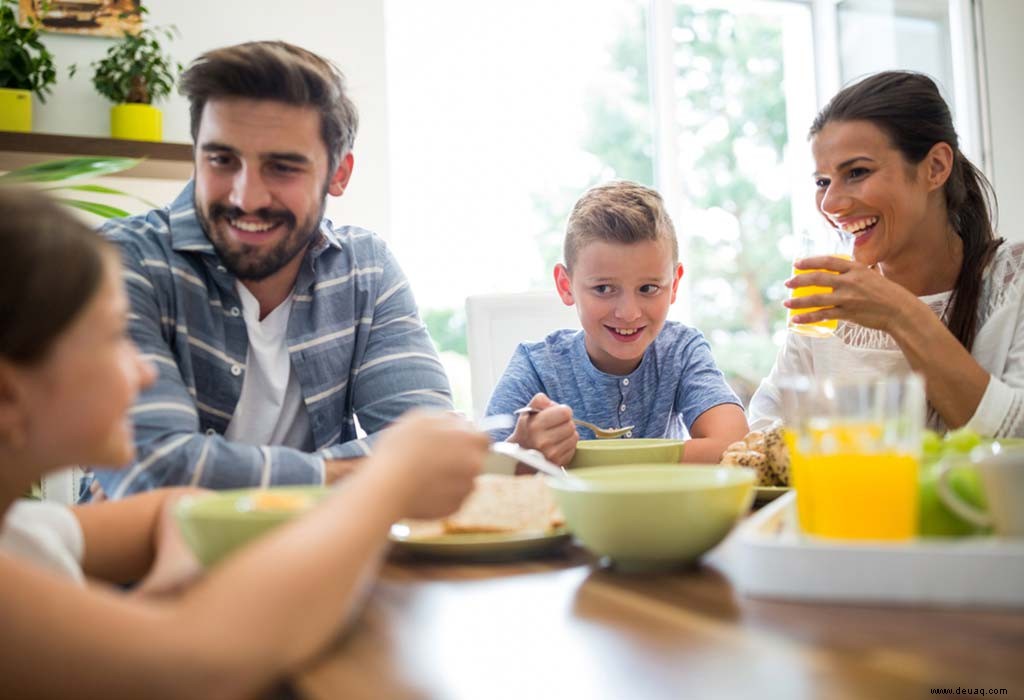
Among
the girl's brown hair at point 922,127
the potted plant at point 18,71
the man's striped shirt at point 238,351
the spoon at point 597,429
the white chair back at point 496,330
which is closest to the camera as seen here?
the man's striped shirt at point 238,351

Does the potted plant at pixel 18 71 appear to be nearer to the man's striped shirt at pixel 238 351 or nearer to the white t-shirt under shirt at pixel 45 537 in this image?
the man's striped shirt at pixel 238 351

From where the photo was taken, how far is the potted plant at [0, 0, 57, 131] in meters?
2.89

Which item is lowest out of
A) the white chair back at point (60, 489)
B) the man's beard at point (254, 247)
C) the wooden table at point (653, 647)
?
the white chair back at point (60, 489)

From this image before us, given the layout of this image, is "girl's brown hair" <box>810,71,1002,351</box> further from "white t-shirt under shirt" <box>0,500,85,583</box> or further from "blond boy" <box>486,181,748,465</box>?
"white t-shirt under shirt" <box>0,500,85,583</box>

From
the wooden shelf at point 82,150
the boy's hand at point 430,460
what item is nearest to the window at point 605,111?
the wooden shelf at point 82,150

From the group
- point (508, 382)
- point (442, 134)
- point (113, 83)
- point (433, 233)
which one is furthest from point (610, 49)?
point (508, 382)

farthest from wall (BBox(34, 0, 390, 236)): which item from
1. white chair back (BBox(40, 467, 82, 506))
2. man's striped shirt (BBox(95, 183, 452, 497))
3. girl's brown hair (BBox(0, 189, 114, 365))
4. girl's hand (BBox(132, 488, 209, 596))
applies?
Answer: girl's brown hair (BBox(0, 189, 114, 365))

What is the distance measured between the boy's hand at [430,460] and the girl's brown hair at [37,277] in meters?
0.25

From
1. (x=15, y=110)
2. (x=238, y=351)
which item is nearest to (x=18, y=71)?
(x=15, y=110)

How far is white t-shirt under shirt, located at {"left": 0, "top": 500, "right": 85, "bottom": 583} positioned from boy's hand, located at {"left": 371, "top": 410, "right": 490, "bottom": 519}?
34 centimetres

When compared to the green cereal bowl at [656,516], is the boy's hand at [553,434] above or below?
above

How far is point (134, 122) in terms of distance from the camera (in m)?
3.10

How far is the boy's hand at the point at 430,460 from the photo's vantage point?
68 cm

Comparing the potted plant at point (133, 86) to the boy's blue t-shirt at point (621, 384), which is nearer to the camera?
the boy's blue t-shirt at point (621, 384)
